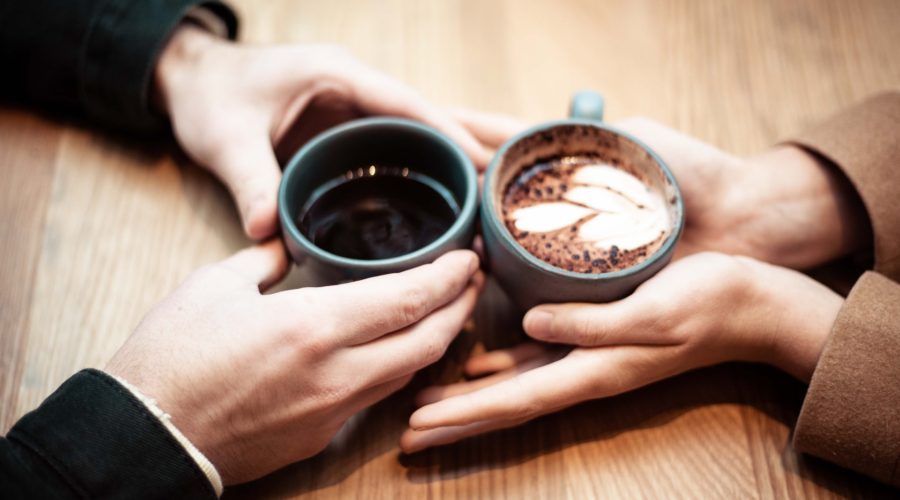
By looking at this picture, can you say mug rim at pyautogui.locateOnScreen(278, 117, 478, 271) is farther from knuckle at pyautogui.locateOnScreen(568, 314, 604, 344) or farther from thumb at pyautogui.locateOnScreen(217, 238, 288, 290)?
knuckle at pyautogui.locateOnScreen(568, 314, 604, 344)

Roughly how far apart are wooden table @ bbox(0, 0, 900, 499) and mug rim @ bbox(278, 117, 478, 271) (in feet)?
0.54

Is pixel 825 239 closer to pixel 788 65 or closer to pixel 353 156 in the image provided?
pixel 788 65

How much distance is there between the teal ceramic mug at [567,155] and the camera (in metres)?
0.67

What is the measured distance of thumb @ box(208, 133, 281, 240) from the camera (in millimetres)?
745

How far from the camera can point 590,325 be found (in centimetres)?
70

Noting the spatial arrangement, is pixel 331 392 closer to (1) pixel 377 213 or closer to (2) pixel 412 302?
(2) pixel 412 302

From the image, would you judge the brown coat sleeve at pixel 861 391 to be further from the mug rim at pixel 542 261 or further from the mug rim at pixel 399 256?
the mug rim at pixel 399 256

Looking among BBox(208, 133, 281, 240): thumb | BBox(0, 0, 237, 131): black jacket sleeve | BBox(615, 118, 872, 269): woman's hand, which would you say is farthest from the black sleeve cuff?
BBox(615, 118, 872, 269): woman's hand

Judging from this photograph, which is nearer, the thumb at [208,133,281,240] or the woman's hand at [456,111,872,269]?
the thumb at [208,133,281,240]

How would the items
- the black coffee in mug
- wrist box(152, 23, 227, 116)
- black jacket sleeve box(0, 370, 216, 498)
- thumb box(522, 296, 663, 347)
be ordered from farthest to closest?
wrist box(152, 23, 227, 116), the black coffee in mug, thumb box(522, 296, 663, 347), black jacket sleeve box(0, 370, 216, 498)

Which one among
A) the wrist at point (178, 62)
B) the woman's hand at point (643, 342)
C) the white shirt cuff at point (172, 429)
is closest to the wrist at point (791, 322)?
the woman's hand at point (643, 342)

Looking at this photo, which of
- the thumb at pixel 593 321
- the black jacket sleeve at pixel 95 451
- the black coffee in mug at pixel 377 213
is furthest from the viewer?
the black coffee in mug at pixel 377 213

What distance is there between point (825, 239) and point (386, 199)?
0.55 m

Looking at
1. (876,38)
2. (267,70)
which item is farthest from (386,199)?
(876,38)
